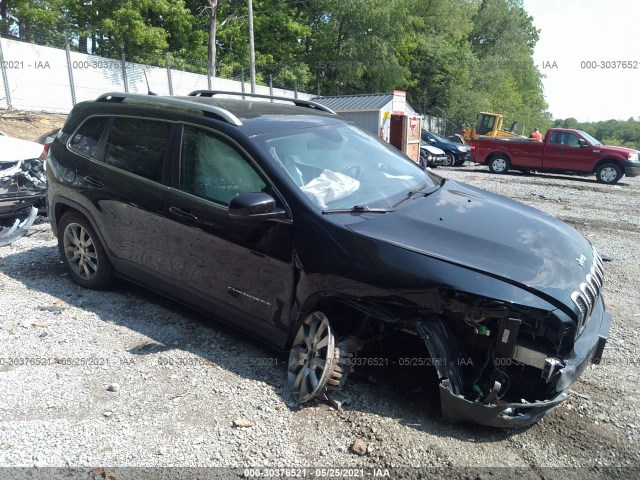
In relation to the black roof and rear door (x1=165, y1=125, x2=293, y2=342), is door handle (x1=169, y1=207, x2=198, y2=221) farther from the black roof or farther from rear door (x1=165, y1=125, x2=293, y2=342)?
the black roof

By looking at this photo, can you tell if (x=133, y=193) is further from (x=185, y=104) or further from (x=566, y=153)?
(x=566, y=153)

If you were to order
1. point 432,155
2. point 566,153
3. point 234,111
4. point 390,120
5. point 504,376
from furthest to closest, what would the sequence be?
point 432,155 < point 390,120 < point 566,153 < point 234,111 < point 504,376

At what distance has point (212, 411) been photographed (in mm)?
3129

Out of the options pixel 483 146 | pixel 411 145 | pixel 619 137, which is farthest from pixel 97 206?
pixel 619 137

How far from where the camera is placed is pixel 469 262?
9.20 feet

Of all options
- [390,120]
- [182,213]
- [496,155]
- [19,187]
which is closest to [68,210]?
[182,213]

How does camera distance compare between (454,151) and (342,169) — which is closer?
(342,169)

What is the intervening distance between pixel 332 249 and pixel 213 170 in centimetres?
121

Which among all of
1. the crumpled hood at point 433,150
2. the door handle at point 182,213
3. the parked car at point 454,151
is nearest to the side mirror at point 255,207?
the door handle at point 182,213

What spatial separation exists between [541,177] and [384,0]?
77.5 feet

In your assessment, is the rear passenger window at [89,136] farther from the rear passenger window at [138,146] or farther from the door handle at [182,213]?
the door handle at [182,213]

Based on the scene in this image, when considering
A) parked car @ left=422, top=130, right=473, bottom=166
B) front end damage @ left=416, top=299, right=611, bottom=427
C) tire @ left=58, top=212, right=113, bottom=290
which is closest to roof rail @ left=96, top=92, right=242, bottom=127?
tire @ left=58, top=212, right=113, bottom=290

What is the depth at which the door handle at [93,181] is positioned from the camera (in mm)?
4438

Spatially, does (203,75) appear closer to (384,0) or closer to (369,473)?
(384,0)
